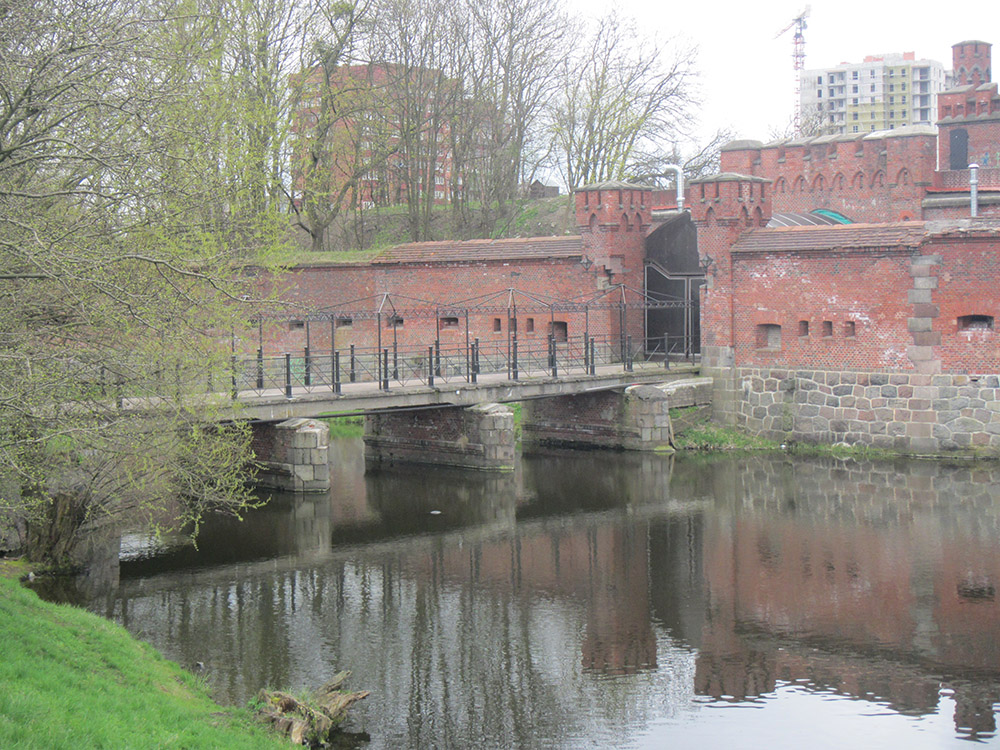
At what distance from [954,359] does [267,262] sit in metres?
10.7

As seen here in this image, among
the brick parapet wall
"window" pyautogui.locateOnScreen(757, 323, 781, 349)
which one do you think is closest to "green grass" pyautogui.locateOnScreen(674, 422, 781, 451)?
the brick parapet wall

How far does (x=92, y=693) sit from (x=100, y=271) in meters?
2.91

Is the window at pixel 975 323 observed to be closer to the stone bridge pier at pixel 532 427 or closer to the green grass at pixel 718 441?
the green grass at pixel 718 441

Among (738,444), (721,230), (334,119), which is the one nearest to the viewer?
(738,444)

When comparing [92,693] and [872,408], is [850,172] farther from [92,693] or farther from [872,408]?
[92,693]

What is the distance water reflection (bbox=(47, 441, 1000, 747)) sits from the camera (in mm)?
8641

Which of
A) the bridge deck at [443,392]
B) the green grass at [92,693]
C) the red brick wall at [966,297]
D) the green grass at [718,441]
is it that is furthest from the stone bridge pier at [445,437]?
the green grass at [92,693]

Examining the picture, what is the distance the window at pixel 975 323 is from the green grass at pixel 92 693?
45.3ft

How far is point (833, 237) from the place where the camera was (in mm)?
19609

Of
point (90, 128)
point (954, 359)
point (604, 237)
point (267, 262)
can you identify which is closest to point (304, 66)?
point (604, 237)

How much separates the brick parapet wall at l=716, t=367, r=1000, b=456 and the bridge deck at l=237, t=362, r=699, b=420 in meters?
1.51

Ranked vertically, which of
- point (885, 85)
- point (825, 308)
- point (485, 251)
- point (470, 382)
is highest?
point (885, 85)

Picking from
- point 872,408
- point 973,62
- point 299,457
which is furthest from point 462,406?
point 973,62

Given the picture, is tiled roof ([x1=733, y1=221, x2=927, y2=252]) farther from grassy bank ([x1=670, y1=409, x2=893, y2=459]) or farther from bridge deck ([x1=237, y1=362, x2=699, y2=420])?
grassy bank ([x1=670, y1=409, x2=893, y2=459])
